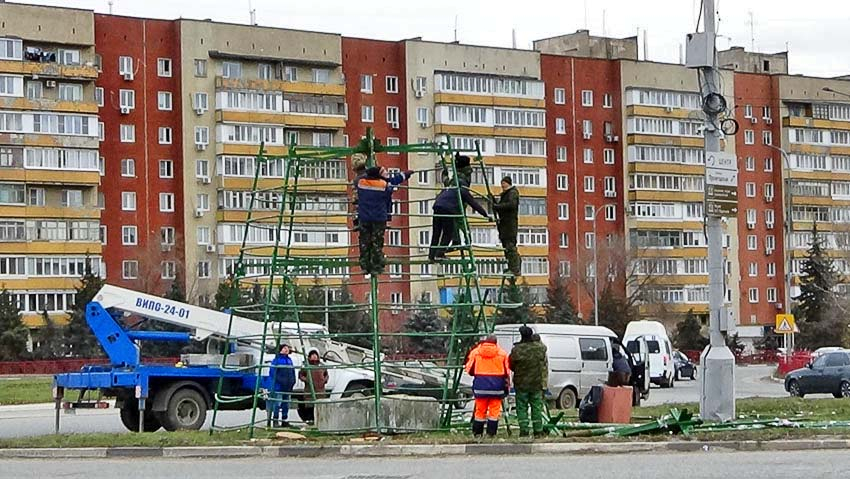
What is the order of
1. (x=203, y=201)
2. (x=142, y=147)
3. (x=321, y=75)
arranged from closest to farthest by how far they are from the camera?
(x=142, y=147) → (x=203, y=201) → (x=321, y=75)

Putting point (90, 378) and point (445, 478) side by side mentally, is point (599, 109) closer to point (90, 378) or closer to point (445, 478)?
point (90, 378)

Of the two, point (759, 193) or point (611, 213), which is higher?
point (759, 193)

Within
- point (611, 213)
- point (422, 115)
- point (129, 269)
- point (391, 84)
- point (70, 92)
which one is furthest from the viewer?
point (611, 213)

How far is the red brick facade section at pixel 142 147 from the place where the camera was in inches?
3250

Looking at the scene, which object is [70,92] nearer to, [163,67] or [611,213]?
[163,67]

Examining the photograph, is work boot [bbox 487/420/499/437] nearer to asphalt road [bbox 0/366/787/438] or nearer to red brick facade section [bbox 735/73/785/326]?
asphalt road [bbox 0/366/787/438]

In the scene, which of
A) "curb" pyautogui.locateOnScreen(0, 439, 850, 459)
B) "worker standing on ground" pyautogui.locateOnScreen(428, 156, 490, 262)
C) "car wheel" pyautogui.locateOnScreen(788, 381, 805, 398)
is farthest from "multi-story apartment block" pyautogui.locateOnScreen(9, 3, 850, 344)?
"curb" pyautogui.locateOnScreen(0, 439, 850, 459)

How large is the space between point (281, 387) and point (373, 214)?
6444 millimetres

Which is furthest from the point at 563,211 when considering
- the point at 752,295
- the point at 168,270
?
the point at 168,270

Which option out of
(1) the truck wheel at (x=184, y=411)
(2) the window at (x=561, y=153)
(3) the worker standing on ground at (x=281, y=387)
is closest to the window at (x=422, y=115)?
(2) the window at (x=561, y=153)

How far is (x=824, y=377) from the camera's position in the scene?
42000 millimetres

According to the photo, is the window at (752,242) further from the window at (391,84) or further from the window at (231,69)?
the window at (231,69)

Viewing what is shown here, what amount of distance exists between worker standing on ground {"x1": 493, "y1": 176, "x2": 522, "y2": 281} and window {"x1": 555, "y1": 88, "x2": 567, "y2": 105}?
2991 inches

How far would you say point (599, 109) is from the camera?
326ft
